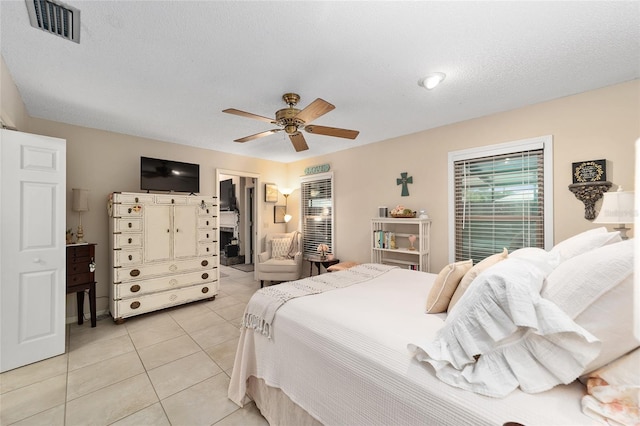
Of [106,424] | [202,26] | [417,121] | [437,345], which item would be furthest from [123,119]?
[437,345]

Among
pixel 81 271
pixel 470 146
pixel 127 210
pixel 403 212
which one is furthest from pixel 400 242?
pixel 81 271

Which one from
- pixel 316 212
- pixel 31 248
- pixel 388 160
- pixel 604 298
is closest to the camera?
pixel 604 298

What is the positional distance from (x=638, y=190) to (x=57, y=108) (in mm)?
4280

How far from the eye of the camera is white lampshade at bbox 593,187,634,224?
1.79 m

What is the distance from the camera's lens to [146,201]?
340 centimetres

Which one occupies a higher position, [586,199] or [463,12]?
[463,12]

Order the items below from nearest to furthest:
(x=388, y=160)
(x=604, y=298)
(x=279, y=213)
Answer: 1. (x=604, y=298)
2. (x=388, y=160)
3. (x=279, y=213)

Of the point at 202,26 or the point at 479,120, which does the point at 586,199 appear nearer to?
the point at 479,120

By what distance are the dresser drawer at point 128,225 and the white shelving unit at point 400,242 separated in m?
3.18

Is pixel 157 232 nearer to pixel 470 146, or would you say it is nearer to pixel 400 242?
pixel 400 242

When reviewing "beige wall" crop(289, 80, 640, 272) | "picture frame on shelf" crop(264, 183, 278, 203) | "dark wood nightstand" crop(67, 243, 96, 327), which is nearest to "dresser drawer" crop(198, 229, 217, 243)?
"dark wood nightstand" crop(67, 243, 96, 327)

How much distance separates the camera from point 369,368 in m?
1.18

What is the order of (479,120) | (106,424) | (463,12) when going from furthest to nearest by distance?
1. (479,120)
2. (106,424)
3. (463,12)

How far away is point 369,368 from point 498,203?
2.67 m
